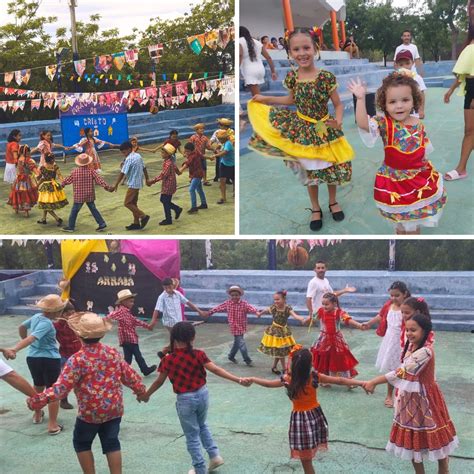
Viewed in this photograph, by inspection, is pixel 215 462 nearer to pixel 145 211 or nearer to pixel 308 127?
pixel 308 127

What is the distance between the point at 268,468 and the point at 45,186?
5472mm

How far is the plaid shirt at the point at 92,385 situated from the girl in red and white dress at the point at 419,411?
1613mm

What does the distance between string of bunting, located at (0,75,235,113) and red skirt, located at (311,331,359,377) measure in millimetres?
7917

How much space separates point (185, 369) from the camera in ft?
13.7

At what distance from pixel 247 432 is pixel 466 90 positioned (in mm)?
3563

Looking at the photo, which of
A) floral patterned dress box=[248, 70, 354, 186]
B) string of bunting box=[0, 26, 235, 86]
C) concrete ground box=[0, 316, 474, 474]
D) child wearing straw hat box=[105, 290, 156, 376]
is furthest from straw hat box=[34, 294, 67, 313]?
string of bunting box=[0, 26, 235, 86]

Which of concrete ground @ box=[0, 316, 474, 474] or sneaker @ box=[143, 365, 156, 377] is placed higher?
concrete ground @ box=[0, 316, 474, 474]

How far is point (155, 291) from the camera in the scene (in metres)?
10.0

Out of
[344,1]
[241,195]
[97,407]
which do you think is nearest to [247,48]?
[241,195]

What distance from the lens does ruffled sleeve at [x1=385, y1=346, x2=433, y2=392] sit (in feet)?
12.9

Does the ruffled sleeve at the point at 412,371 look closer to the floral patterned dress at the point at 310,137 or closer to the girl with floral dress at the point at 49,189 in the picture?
the floral patterned dress at the point at 310,137

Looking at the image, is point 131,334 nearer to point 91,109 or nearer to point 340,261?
point 340,261

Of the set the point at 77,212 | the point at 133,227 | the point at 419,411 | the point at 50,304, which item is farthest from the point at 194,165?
the point at 419,411

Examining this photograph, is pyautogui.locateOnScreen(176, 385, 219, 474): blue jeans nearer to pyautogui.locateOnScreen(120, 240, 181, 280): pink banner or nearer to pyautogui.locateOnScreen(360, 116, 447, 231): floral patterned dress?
pyautogui.locateOnScreen(360, 116, 447, 231): floral patterned dress
